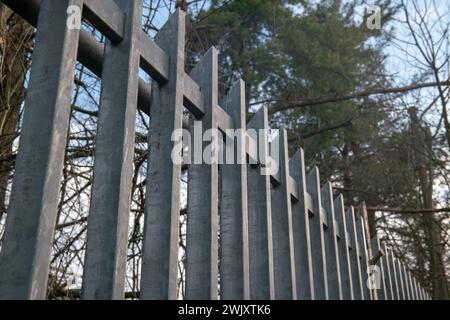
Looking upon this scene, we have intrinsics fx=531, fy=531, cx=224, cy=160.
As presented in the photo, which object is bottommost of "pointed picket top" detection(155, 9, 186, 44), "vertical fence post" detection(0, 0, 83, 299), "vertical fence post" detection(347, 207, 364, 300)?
"vertical fence post" detection(0, 0, 83, 299)

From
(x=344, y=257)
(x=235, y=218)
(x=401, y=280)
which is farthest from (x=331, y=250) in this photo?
(x=401, y=280)

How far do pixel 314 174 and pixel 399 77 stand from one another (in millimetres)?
3170

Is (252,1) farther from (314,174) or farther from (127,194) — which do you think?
(127,194)

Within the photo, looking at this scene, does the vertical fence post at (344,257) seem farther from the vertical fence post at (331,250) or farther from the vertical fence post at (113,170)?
the vertical fence post at (113,170)

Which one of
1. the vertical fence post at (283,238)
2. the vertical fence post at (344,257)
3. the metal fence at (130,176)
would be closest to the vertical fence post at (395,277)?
the vertical fence post at (344,257)

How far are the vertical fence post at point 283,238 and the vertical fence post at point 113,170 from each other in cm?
109

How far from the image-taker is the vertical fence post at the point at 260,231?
1874mm

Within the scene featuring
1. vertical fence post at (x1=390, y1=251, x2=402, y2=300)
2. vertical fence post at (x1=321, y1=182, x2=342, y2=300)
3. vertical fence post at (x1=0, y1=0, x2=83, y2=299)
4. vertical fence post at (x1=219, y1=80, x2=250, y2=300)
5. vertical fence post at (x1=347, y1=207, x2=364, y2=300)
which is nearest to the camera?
vertical fence post at (x1=0, y1=0, x2=83, y2=299)

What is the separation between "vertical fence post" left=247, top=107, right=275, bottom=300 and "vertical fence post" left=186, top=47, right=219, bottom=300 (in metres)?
0.40

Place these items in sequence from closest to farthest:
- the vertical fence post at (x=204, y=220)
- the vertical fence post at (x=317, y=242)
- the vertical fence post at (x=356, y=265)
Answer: the vertical fence post at (x=204, y=220) → the vertical fence post at (x=317, y=242) → the vertical fence post at (x=356, y=265)

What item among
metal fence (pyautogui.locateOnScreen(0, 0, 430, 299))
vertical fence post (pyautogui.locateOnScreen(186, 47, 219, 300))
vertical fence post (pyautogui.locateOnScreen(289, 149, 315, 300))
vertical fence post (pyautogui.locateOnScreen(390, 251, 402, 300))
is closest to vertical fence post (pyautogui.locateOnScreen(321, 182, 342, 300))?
vertical fence post (pyautogui.locateOnScreen(289, 149, 315, 300))

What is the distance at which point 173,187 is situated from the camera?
1.34 meters

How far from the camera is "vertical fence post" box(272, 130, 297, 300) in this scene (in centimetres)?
210

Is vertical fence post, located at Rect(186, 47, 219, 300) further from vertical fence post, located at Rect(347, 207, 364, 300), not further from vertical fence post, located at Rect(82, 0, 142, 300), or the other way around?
vertical fence post, located at Rect(347, 207, 364, 300)
